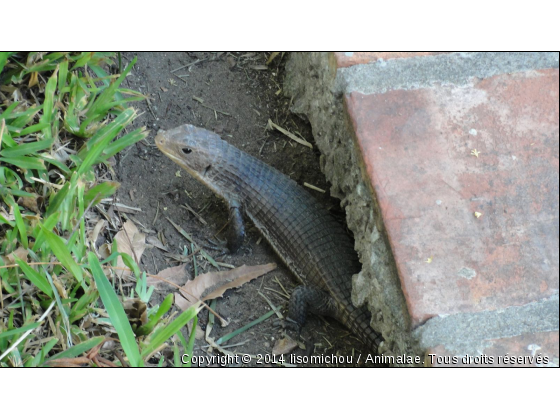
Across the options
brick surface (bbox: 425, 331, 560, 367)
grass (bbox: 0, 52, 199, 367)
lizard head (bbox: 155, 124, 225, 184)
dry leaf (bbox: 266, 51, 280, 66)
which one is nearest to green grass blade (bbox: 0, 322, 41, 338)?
grass (bbox: 0, 52, 199, 367)

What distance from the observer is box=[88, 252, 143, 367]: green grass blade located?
4.92 feet

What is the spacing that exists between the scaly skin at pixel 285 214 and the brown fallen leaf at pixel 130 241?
44cm

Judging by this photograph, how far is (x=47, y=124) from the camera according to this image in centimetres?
183

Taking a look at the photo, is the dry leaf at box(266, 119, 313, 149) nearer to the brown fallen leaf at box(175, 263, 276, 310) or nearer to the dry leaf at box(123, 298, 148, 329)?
the brown fallen leaf at box(175, 263, 276, 310)

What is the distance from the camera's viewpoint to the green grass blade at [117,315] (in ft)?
4.92

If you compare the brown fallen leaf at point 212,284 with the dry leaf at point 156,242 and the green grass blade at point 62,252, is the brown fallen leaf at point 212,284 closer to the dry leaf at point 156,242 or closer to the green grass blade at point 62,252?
the dry leaf at point 156,242

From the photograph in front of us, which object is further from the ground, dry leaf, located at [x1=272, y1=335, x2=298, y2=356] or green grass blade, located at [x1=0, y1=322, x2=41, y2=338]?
green grass blade, located at [x1=0, y1=322, x2=41, y2=338]

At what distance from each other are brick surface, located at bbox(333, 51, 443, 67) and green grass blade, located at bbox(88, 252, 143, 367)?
2.86 ft

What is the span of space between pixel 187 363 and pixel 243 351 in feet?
0.64

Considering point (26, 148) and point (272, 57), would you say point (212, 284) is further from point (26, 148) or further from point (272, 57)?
point (272, 57)

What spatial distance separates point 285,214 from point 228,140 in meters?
0.41

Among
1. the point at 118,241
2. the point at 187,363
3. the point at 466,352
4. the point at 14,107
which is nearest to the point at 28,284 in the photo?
the point at 118,241

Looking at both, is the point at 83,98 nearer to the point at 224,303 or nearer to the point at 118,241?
the point at 118,241
